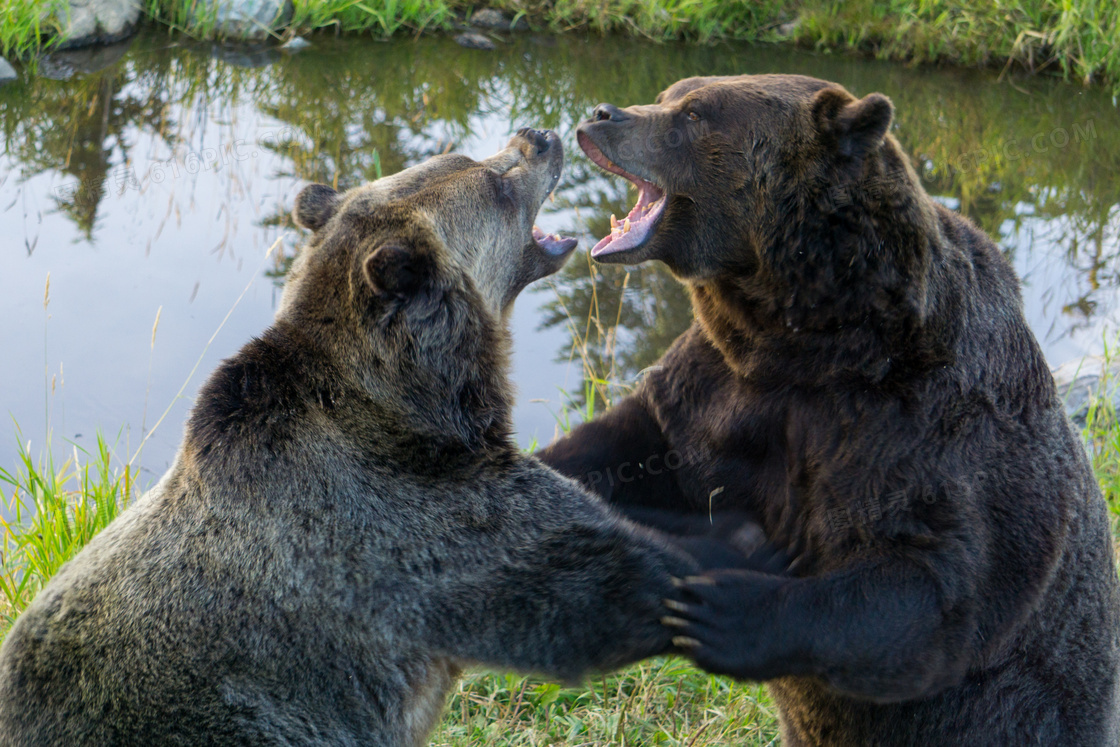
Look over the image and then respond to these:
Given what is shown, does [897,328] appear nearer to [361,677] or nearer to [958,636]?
[958,636]

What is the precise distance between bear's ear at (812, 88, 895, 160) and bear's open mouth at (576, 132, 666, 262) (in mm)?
613

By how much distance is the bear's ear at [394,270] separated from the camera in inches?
123

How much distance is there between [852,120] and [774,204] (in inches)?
13.4

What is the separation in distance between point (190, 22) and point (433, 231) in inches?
417

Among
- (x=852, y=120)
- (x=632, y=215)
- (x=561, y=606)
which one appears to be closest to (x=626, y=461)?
(x=561, y=606)

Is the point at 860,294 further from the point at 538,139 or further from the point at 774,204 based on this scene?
the point at 538,139

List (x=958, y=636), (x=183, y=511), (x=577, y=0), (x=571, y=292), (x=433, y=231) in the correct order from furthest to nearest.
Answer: (x=577, y=0) → (x=571, y=292) → (x=433, y=231) → (x=183, y=511) → (x=958, y=636)

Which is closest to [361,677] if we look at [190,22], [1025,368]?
[1025,368]

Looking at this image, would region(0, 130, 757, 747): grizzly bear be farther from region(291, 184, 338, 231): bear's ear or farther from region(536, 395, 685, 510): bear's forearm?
region(536, 395, 685, 510): bear's forearm

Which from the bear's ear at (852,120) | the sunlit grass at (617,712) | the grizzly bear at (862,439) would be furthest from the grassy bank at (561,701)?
the bear's ear at (852,120)

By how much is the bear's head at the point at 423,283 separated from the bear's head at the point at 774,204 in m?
0.41

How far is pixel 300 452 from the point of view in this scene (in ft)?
10.1

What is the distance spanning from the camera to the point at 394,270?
316 cm

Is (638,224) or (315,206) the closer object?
(638,224)
